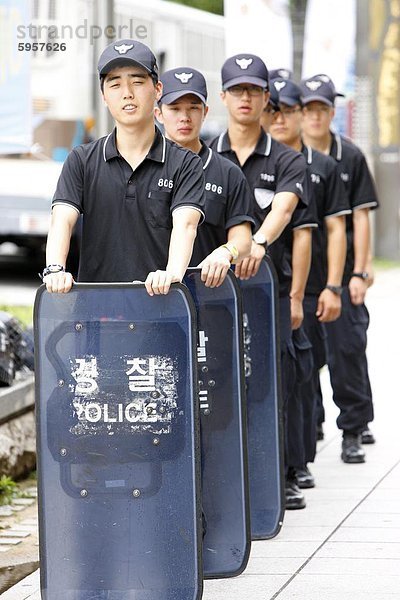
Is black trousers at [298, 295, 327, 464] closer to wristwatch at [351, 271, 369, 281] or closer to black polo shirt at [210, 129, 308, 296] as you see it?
wristwatch at [351, 271, 369, 281]

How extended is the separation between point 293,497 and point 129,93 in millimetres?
2703

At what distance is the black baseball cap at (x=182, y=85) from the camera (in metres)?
5.92

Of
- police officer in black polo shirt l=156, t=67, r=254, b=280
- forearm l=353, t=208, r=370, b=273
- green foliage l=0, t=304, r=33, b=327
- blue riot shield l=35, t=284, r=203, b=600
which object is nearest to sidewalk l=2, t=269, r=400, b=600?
blue riot shield l=35, t=284, r=203, b=600

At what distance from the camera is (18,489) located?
292 inches

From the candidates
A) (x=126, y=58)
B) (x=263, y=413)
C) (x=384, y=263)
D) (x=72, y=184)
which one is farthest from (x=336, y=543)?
(x=384, y=263)

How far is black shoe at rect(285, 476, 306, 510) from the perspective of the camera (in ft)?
22.9

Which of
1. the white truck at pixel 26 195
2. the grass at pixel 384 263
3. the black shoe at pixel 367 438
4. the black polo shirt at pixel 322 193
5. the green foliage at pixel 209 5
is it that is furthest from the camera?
the green foliage at pixel 209 5

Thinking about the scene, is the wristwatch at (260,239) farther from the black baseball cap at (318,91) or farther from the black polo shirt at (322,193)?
the black baseball cap at (318,91)

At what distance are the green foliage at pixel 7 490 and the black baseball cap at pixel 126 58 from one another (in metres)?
2.85

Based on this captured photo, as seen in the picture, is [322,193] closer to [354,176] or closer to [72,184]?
[354,176]

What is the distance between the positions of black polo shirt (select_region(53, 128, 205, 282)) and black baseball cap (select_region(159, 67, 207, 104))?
33.2 inches

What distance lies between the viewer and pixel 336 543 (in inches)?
244

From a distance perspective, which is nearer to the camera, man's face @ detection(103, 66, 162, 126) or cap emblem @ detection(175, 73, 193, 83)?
man's face @ detection(103, 66, 162, 126)

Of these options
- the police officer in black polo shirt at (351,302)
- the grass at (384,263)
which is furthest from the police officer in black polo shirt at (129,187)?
the grass at (384,263)
